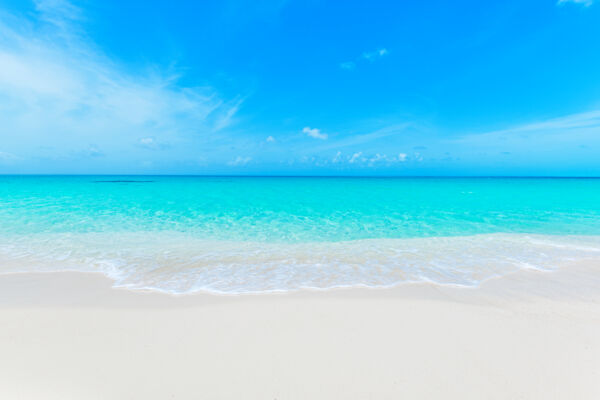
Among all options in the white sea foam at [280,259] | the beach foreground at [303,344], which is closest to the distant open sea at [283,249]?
the white sea foam at [280,259]

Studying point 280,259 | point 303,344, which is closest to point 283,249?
point 280,259

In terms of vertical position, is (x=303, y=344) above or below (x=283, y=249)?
above

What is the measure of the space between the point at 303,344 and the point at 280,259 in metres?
3.57

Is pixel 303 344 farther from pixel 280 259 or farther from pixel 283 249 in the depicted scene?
pixel 283 249

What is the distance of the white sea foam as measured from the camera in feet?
17.6

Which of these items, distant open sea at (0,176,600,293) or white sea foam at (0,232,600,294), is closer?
white sea foam at (0,232,600,294)

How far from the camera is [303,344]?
10.8ft

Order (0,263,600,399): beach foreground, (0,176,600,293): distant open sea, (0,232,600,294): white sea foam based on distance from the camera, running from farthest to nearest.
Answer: (0,176,600,293): distant open sea → (0,232,600,294): white sea foam → (0,263,600,399): beach foreground

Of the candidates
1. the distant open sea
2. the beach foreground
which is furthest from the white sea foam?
the beach foreground

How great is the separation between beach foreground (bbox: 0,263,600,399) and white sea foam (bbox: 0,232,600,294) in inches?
25.8

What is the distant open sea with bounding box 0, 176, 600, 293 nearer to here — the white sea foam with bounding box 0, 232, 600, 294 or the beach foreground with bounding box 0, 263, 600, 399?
the white sea foam with bounding box 0, 232, 600, 294

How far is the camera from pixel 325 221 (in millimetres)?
12328

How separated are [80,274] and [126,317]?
2.88 m

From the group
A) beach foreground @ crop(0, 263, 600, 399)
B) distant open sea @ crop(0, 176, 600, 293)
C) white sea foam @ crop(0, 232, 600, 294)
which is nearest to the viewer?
beach foreground @ crop(0, 263, 600, 399)
